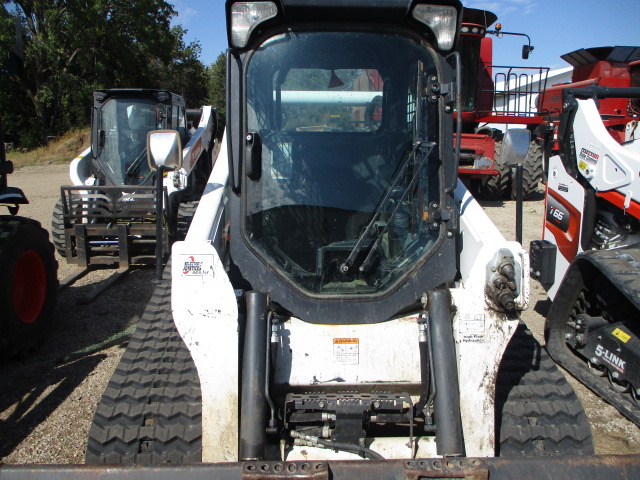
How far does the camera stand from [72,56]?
82.1 feet

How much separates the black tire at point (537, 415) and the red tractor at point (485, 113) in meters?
8.00

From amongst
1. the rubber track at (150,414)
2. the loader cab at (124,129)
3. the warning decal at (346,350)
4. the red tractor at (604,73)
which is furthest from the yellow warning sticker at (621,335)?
the red tractor at (604,73)

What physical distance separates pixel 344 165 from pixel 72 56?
26.0m

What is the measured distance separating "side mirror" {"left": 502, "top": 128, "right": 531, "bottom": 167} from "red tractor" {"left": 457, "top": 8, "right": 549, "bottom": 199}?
25.5 ft

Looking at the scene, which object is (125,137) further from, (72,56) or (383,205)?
(72,56)

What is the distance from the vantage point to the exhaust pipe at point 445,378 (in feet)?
7.58

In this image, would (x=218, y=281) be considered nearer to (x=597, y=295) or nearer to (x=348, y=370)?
(x=348, y=370)

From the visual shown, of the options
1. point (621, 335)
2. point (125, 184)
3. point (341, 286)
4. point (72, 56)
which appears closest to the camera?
point (341, 286)

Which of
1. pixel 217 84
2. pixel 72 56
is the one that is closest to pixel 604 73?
pixel 72 56

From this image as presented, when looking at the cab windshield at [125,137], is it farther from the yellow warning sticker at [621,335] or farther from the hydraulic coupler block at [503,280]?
the hydraulic coupler block at [503,280]

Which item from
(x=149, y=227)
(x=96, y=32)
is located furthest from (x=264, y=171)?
(x=96, y=32)

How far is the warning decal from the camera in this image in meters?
2.60

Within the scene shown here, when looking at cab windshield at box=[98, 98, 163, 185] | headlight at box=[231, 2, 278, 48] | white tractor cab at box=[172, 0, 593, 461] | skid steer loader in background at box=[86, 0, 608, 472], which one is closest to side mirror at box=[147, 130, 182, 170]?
skid steer loader in background at box=[86, 0, 608, 472]

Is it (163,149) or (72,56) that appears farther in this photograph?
(72,56)
